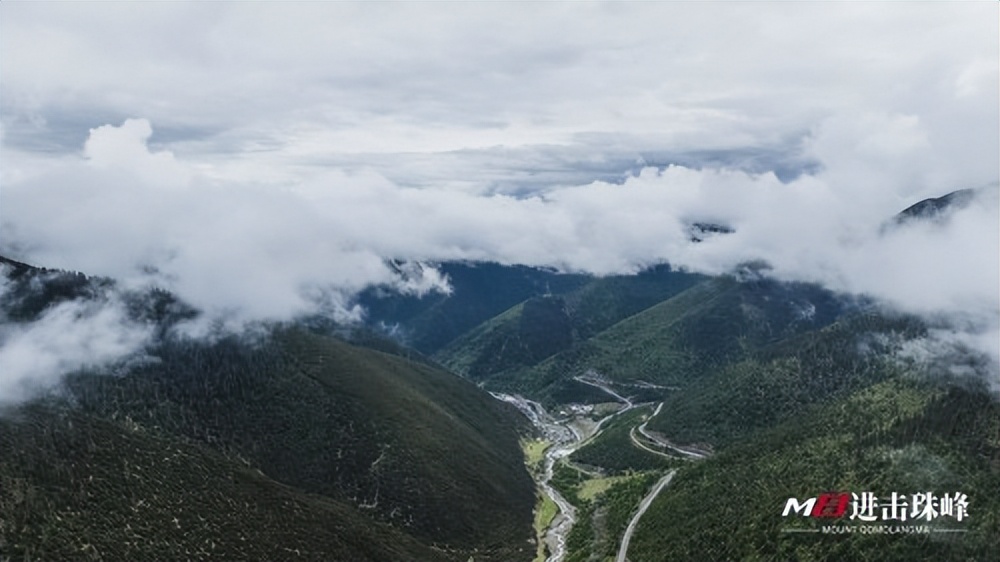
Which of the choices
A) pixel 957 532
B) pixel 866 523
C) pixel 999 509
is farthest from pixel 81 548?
pixel 999 509

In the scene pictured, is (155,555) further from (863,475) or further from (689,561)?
(863,475)

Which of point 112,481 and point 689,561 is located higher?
point 112,481

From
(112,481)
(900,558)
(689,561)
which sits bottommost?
(689,561)

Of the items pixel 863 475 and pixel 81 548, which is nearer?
pixel 81 548

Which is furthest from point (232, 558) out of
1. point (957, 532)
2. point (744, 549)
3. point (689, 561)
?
point (957, 532)

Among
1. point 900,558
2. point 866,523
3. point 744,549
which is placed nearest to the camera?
point 900,558

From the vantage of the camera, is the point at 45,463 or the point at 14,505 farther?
the point at 45,463

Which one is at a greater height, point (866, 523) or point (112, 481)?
point (112, 481)

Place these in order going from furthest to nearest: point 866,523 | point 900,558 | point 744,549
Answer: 1. point 744,549
2. point 866,523
3. point 900,558

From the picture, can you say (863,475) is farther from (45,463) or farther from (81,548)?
(45,463)
